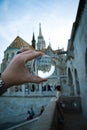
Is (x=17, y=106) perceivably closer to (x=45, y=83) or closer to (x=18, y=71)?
(x=45, y=83)

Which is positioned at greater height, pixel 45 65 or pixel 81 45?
pixel 81 45

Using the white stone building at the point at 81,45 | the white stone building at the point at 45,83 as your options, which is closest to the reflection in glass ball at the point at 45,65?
the white stone building at the point at 45,83

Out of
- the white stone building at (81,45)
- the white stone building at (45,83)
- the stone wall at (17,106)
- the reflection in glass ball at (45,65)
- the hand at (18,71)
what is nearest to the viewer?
the hand at (18,71)

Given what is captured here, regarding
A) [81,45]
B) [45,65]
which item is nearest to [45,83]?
[81,45]

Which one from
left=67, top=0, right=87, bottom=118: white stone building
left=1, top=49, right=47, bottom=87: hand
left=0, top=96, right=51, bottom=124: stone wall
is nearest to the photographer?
left=1, top=49, right=47, bottom=87: hand

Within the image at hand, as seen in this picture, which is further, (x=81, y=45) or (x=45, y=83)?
(x=45, y=83)

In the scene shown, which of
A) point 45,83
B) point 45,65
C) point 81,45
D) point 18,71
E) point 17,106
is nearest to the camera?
point 18,71

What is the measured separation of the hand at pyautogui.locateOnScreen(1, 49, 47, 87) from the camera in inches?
50.0

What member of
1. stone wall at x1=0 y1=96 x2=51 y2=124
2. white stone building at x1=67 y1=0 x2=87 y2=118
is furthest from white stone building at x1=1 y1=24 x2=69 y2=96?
white stone building at x1=67 y1=0 x2=87 y2=118

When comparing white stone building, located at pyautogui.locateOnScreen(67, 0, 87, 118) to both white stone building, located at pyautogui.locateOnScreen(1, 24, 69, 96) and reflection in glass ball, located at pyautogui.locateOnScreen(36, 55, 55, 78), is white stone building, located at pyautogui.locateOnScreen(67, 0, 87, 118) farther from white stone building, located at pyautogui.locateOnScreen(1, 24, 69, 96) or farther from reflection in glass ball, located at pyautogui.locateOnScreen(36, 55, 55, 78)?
reflection in glass ball, located at pyautogui.locateOnScreen(36, 55, 55, 78)

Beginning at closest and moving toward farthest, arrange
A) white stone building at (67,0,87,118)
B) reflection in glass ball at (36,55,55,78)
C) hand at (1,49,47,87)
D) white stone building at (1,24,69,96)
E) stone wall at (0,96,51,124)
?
1. hand at (1,49,47,87)
2. reflection in glass ball at (36,55,55,78)
3. white stone building at (67,0,87,118)
4. white stone building at (1,24,69,96)
5. stone wall at (0,96,51,124)

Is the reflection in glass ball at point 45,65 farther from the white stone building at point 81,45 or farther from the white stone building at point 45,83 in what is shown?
the white stone building at point 81,45

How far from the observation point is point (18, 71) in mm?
1300

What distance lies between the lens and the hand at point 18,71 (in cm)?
127
